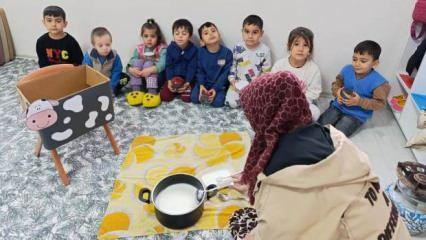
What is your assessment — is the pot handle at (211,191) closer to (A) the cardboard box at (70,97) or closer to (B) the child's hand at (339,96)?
(A) the cardboard box at (70,97)

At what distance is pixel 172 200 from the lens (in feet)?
4.61

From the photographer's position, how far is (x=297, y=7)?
2023mm

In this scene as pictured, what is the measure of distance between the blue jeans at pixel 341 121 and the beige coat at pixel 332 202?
109cm

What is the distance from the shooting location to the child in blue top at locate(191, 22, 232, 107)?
2176 mm

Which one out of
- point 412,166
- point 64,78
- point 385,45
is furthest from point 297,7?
point 64,78

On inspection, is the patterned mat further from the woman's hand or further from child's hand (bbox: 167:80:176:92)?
child's hand (bbox: 167:80:176:92)

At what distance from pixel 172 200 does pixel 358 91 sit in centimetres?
119

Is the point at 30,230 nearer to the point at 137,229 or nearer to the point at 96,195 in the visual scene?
the point at 96,195

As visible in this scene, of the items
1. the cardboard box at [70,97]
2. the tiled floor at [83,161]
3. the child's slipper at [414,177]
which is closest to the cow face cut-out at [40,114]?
the cardboard box at [70,97]

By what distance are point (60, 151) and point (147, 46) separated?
35.2 inches

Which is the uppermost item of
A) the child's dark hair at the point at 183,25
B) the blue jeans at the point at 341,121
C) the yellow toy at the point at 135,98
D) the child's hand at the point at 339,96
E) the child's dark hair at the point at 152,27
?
the child's dark hair at the point at 183,25

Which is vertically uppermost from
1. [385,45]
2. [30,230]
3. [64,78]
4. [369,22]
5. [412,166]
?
[369,22]

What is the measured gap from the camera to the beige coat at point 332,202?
0.81 metres

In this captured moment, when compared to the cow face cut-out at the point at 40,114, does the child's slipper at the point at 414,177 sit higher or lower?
lower
